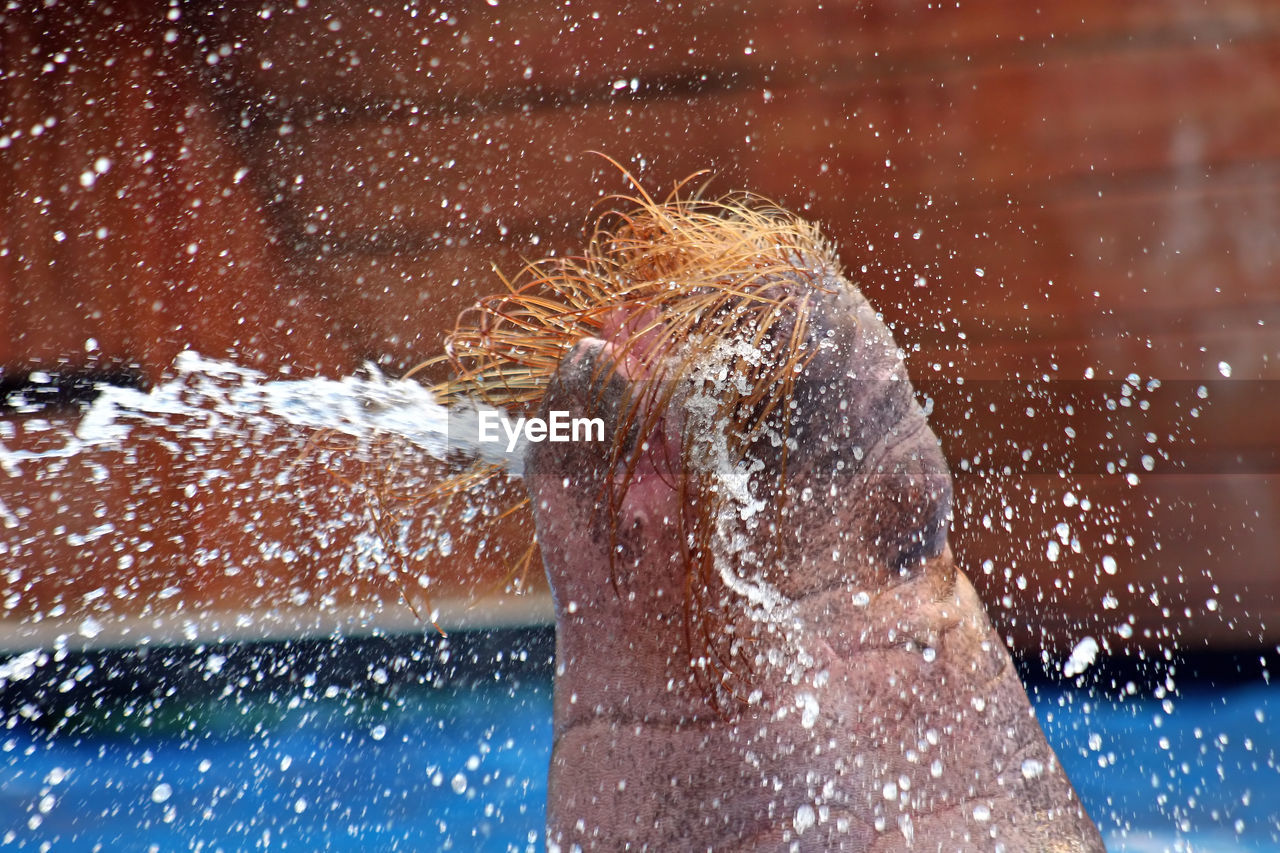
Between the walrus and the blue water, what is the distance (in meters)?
1.11

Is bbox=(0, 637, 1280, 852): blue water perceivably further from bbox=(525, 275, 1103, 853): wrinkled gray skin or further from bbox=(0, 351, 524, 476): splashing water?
bbox=(525, 275, 1103, 853): wrinkled gray skin

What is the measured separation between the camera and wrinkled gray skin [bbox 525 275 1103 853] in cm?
88

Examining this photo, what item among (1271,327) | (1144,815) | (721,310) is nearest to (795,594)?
(721,310)

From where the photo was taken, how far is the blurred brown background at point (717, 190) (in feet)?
8.21

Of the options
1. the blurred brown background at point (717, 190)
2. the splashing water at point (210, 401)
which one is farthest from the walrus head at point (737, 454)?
the blurred brown background at point (717, 190)

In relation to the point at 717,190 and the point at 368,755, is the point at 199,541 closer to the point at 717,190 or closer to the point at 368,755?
the point at 368,755

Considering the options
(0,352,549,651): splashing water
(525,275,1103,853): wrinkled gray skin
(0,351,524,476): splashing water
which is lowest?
(0,352,549,651): splashing water

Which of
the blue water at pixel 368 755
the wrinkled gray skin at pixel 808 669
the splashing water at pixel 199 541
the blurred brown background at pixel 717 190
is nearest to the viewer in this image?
the wrinkled gray skin at pixel 808 669

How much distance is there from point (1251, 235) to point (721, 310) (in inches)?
87.3

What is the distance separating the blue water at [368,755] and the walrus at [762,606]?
1.11 meters

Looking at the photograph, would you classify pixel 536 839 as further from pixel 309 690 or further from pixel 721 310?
pixel 721 310

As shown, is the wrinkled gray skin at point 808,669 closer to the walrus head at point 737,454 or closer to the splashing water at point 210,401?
the walrus head at point 737,454

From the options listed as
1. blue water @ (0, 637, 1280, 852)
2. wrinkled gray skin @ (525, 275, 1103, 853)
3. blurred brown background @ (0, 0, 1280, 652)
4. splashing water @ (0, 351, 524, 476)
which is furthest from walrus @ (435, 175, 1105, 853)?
blurred brown background @ (0, 0, 1280, 652)

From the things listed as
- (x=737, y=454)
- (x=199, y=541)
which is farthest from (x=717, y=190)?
(x=737, y=454)
